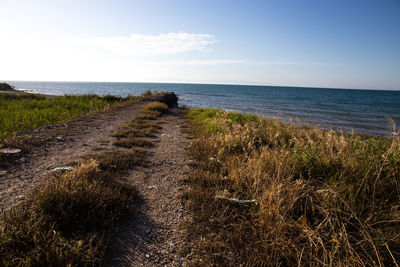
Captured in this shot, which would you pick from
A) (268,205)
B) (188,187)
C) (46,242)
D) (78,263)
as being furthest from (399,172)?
(46,242)

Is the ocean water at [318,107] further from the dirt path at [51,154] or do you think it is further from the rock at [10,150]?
the rock at [10,150]

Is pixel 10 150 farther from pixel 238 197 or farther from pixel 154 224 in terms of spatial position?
pixel 238 197

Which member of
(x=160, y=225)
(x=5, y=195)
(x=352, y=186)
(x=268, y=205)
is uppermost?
(x=352, y=186)

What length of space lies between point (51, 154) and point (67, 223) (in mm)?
4018

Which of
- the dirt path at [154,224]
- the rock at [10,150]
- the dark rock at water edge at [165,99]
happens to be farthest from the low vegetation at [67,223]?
the dark rock at water edge at [165,99]

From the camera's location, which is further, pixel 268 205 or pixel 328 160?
pixel 328 160

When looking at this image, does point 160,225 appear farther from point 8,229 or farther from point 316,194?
point 316,194

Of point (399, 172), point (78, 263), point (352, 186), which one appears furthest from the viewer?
point (399, 172)

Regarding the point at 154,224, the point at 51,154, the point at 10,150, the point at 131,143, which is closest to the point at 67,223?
the point at 154,224

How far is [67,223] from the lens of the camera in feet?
8.93

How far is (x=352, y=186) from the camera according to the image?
3295 mm

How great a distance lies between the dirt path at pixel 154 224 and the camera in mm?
2545

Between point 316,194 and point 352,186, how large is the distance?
682 mm

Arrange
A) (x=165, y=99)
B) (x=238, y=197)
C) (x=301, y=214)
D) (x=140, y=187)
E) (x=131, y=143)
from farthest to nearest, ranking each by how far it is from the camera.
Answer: (x=165, y=99) → (x=131, y=143) → (x=140, y=187) → (x=238, y=197) → (x=301, y=214)
